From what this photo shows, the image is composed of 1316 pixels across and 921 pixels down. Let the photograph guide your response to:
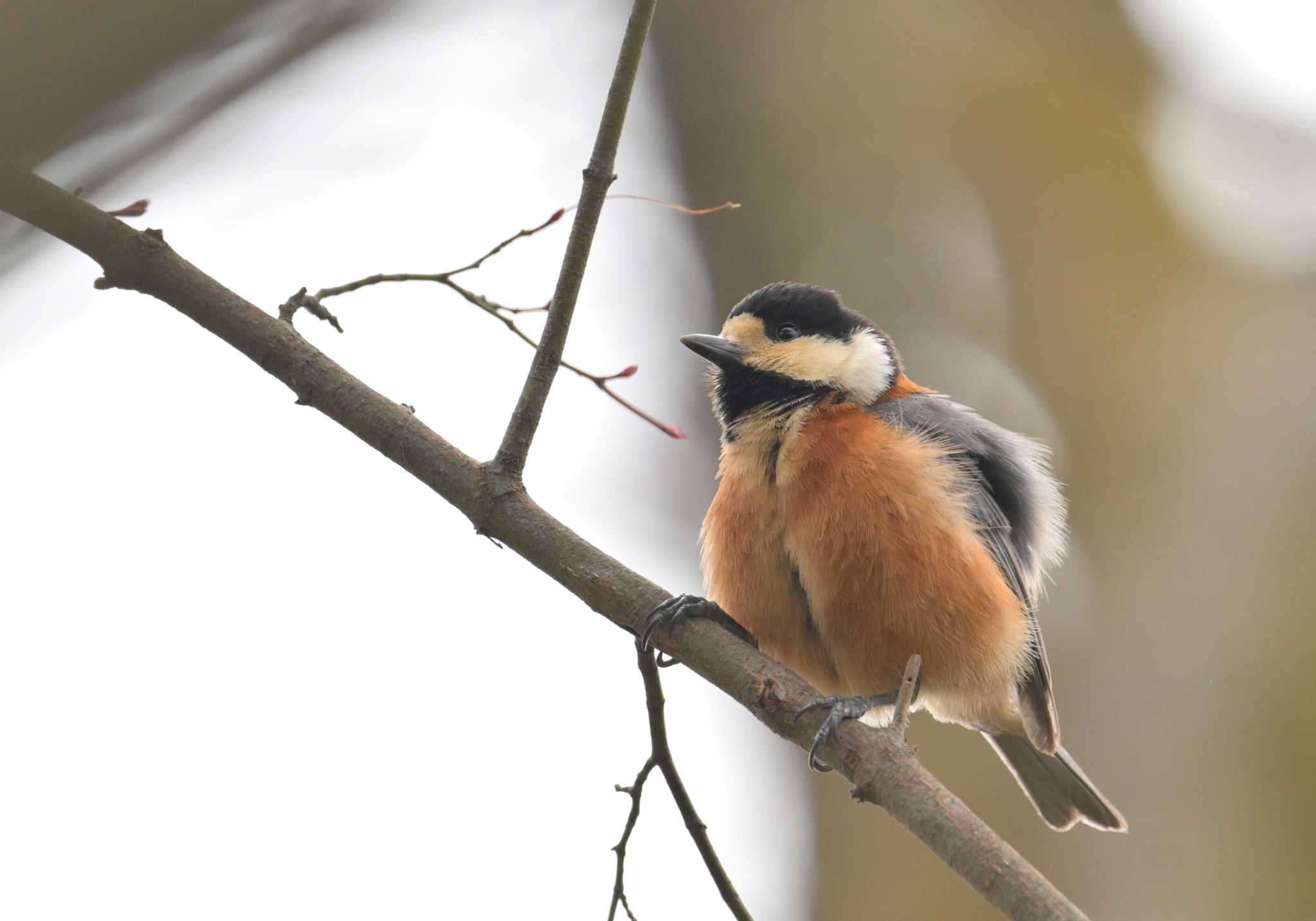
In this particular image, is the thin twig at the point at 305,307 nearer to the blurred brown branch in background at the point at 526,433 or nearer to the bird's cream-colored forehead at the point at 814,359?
the blurred brown branch in background at the point at 526,433

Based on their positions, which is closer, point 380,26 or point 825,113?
point 380,26

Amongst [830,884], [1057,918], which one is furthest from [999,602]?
[830,884]

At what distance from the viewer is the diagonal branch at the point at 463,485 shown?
2.61 meters

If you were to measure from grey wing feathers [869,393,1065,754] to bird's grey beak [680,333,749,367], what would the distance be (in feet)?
1.58

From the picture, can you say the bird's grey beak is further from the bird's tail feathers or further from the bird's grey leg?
the bird's tail feathers

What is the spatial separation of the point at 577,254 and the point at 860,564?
1353 millimetres

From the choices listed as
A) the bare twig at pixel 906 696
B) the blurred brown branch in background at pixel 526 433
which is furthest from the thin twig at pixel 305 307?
the bare twig at pixel 906 696

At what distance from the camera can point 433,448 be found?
9.14ft

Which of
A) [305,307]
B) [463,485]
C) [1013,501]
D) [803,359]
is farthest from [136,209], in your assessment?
[1013,501]

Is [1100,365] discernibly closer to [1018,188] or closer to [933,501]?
[1018,188]

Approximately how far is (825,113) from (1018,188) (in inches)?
47.9

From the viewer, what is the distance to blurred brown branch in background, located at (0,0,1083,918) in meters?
2.64

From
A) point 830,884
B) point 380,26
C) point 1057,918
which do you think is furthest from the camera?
point 830,884

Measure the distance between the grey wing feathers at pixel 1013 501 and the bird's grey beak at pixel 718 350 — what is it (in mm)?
481
